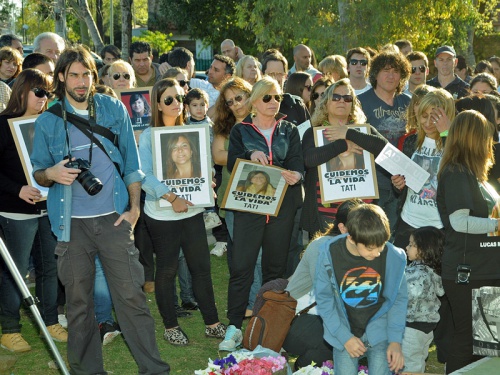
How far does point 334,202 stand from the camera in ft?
25.2

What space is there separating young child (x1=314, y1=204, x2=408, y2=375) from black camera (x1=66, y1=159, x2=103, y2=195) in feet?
5.09

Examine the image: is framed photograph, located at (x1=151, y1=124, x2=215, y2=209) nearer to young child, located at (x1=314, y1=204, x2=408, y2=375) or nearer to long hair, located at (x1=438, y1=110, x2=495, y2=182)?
young child, located at (x1=314, y1=204, x2=408, y2=375)

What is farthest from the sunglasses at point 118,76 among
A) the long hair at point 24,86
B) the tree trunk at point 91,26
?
the tree trunk at point 91,26

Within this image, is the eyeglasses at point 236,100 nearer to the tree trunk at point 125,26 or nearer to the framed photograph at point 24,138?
the framed photograph at point 24,138

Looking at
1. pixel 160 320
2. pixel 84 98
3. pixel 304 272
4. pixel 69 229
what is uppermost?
pixel 84 98

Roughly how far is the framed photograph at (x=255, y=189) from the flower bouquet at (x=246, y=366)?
5.54 feet

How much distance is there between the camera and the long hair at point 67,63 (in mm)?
5973

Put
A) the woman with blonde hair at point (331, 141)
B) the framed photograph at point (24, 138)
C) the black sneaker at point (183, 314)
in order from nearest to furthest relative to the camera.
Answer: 1. the framed photograph at point (24, 138)
2. the woman with blonde hair at point (331, 141)
3. the black sneaker at point (183, 314)

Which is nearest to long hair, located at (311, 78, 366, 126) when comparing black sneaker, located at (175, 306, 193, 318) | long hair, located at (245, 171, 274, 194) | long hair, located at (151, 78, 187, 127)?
long hair, located at (245, 171, 274, 194)

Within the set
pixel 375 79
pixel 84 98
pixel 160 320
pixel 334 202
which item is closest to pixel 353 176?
pixel 334 202

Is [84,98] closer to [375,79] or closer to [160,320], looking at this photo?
[160,320]

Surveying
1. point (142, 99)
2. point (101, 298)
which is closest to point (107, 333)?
point (101, 298)

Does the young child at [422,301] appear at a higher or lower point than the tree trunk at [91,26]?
lower

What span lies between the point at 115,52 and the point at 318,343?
7.56m
